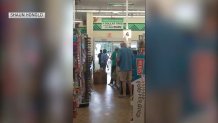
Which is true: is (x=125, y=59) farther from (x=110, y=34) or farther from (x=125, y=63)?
(x=110, y=34)

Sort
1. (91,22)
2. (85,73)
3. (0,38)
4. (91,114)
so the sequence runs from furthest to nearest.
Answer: (91,22) → (85,73) → (91,114) → (0,38)

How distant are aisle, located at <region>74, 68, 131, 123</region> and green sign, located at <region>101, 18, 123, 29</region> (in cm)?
834

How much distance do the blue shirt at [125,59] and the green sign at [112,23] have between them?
834 cm

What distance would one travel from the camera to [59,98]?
2.77 m

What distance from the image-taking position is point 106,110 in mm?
7660

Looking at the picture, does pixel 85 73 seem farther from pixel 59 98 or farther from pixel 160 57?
pixel 160 57

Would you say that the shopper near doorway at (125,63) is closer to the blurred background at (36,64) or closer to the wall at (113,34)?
the blurred background at (36,64)

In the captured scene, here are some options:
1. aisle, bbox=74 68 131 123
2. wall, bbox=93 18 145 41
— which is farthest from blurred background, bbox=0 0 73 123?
wall, bbox=93 18 145 41

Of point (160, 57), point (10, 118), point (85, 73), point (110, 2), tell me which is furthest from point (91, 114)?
point (110, 2)

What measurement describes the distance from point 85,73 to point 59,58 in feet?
17.7

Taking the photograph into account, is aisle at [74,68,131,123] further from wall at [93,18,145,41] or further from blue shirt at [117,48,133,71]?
wall at [93,18,145,41]

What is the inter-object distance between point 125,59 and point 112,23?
872 centimetres

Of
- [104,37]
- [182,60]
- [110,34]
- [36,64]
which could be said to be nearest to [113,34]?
[110,34]

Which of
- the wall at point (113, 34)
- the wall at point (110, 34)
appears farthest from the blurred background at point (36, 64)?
the wall at point (113, 34)
